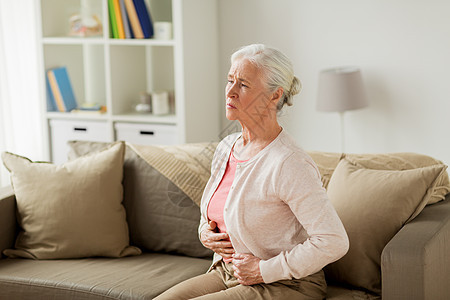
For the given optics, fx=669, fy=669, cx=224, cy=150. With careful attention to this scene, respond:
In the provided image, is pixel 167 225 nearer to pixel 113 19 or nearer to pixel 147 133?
pixel 147 133

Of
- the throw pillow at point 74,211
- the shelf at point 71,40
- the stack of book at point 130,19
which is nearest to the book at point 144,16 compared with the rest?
the stack of book at point 130,19

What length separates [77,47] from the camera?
14.8 ft

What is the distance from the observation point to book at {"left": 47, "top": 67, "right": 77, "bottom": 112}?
13.9 feet

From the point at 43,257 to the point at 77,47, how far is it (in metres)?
2.17

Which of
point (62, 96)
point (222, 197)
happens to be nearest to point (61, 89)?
point (62, 96)

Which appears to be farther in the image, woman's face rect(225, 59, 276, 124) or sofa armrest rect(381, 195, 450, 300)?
woman's face rect(225, 59, 276, 124)

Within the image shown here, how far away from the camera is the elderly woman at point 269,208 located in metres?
1.89

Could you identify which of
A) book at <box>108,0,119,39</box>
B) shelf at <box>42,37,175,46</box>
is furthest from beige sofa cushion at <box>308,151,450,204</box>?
book at <box>108,0,119,39</box>

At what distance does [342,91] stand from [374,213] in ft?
5.48

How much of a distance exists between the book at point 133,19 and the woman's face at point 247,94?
2100 millimetres

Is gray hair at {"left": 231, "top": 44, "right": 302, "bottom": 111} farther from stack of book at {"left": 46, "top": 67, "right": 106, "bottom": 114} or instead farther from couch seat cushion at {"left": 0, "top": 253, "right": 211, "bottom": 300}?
stack of book at {"left": 46, "top": 67, "right": 106, "bottom": 114}

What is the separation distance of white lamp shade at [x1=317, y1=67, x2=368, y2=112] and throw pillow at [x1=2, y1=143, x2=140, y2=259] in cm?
151

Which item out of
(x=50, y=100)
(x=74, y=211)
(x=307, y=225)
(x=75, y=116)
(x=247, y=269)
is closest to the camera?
(x=307, y=225)

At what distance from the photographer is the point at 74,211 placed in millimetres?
2674
